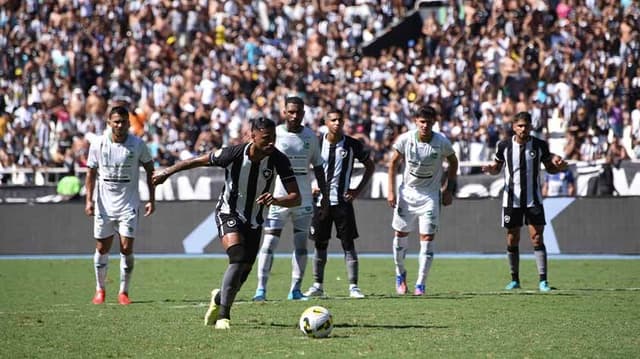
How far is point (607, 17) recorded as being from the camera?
87.5 ft

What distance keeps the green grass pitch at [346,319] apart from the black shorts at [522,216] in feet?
3.01

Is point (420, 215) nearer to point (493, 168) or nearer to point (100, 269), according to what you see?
point (493, 168)

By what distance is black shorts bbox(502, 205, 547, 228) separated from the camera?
1515 centimetres

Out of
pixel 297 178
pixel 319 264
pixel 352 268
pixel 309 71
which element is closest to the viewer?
pixel 297 178

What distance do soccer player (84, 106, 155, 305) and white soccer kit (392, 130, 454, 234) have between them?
3179 mm

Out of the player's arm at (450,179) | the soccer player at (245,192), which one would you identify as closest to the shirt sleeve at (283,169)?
the soccer player at (245,192)

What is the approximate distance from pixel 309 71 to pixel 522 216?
48.4 ft

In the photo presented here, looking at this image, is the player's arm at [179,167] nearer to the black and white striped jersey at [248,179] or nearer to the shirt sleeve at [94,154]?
the black and white striped jersey at [248,179]

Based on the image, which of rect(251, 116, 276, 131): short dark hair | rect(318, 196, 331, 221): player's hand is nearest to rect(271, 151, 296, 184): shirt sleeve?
rect(251, 116, 276, 131): short dark hair

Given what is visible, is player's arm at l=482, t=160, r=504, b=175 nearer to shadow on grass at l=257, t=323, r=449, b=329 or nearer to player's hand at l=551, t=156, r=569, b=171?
player's hand at l=551, t=156, r=569, b=171

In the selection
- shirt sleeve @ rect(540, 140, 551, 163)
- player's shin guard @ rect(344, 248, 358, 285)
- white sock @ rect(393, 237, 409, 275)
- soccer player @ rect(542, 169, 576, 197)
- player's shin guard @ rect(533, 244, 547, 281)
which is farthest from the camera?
soccer player @ rect(542, 169, 576, 197)

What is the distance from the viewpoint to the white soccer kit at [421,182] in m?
14.4

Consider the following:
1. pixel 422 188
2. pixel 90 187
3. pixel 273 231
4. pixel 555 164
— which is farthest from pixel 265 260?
pixel 555 164

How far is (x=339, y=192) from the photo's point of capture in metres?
14.4
